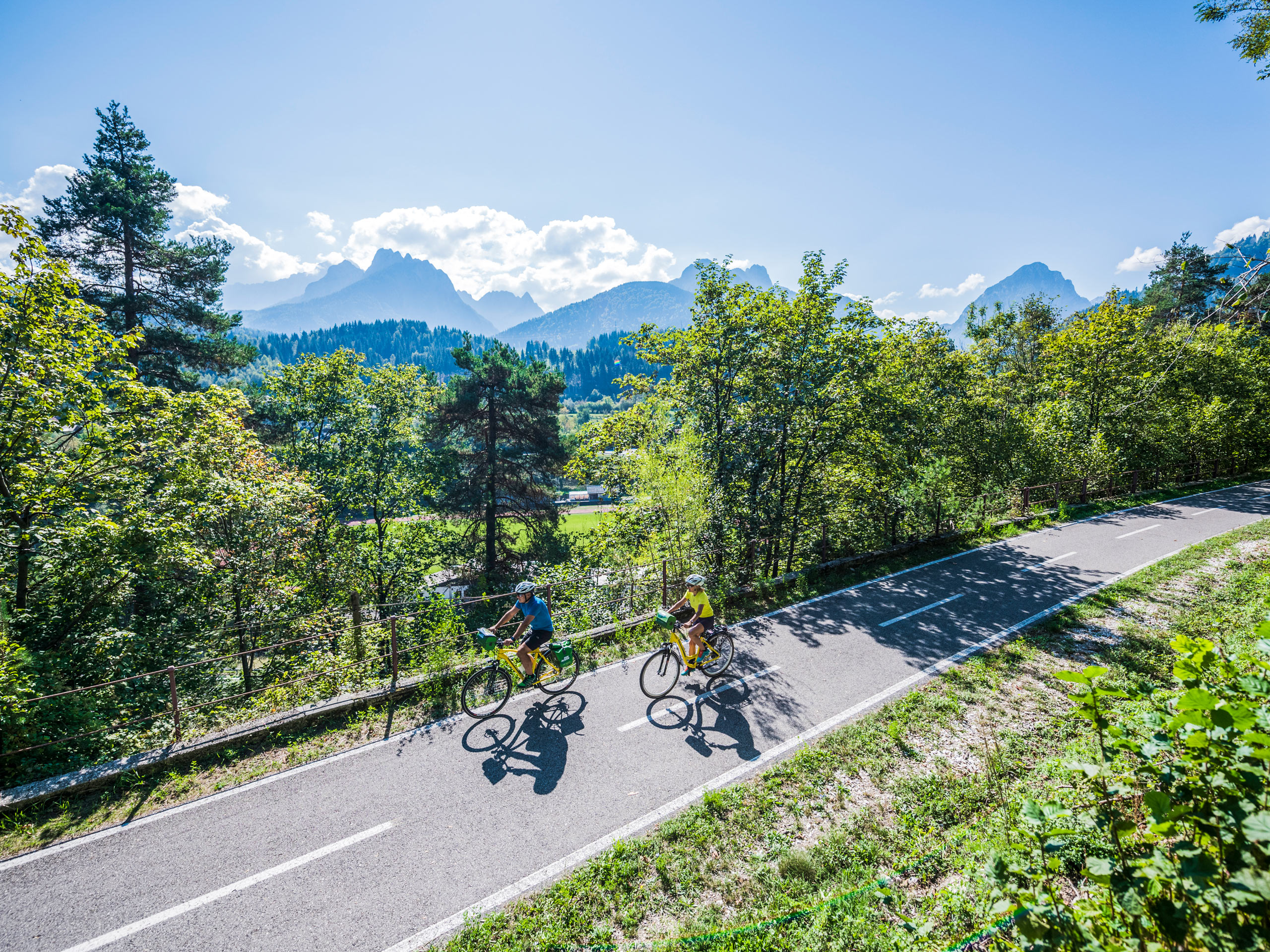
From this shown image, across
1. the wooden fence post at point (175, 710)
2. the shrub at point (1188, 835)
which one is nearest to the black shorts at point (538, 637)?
the wooden fence post at point (175, 710)

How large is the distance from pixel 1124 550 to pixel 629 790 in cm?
1720

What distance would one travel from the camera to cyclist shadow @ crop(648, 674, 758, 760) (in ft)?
23.0

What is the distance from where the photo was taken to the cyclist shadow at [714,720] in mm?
6996

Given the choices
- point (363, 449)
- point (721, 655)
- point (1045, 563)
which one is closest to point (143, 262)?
point (363, 449)

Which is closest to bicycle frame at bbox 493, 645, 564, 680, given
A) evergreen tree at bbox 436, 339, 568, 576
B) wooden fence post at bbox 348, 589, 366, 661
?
wooden fence post at bbox 348, 589, 366, 661

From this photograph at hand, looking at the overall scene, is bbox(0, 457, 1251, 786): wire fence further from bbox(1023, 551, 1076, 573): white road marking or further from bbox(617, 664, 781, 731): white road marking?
bbox(1023, 551, 1076, 573): white road marking

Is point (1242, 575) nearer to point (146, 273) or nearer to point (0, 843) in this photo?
point (0, 843)

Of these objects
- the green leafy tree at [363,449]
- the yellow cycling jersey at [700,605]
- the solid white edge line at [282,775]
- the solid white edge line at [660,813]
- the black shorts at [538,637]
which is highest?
the green leafy tree at [363,449]

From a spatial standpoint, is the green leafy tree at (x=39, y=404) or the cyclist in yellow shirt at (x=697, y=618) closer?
the green leafy tree at (x=39, y=404)

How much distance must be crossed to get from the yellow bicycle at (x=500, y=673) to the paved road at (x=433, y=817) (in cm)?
27

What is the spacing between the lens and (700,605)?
8.45 m

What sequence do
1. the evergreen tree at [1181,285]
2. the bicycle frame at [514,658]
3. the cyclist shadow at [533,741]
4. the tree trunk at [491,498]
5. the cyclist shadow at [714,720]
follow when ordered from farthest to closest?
the evergreen tree at [1181,285]
the tree trunk at [491,498]
the bicycle frame at [514,658]
the cyclist shadow at [714,720]
the cyclist shadow at [533,741]

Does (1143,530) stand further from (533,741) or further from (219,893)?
(219,893)

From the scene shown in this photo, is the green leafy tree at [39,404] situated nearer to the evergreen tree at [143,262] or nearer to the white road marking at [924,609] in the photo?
the evergreen tree at [143,262]
